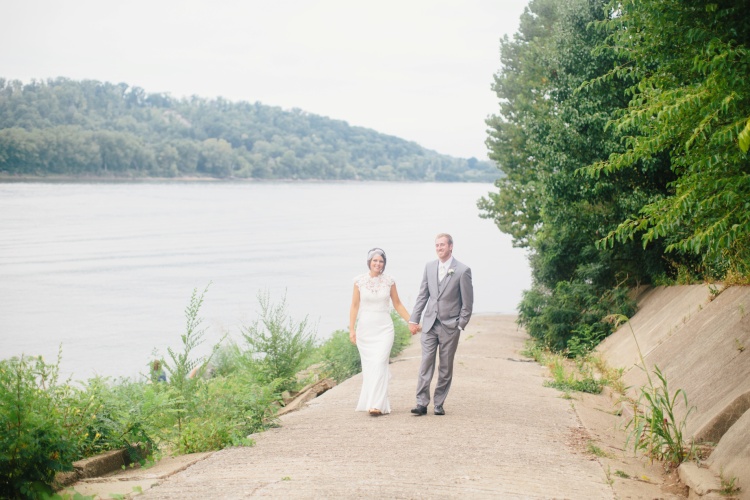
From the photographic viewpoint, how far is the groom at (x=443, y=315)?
9680 mm

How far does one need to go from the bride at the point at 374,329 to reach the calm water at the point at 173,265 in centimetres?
348

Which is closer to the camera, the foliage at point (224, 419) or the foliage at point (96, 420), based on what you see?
the foliage at point (96, 420)

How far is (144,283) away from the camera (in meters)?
58.8

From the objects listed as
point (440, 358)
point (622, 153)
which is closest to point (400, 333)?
point (622, 153)

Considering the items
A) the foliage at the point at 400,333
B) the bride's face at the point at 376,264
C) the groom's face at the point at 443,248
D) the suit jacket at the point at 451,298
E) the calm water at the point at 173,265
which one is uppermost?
the groom's face at the point at 443,248

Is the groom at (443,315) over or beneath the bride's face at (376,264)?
beneath

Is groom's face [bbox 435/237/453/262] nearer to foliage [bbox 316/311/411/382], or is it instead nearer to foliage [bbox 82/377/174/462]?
foliage [bbox 82/377/174/462]

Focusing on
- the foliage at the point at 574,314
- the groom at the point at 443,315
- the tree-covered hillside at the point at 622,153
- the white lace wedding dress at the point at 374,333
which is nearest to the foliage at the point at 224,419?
the white lace wedding dress at the point at 374,333

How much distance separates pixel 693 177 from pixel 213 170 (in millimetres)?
164521

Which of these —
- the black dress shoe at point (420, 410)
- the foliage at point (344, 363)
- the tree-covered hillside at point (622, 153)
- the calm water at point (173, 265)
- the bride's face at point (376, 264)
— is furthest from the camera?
the calm water at point (173, 265)

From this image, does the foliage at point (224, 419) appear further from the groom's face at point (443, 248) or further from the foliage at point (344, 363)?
the foliage at point (344, 363)

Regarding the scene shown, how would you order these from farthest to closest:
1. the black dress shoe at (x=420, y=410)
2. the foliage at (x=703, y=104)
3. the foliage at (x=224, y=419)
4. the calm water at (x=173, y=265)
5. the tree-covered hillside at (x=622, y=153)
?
1. the calm water at (x=173, y=265)
2. the black dress shoe at (x=420, y=410)
3. the foliage at (x=224, y=419)
4. the tree-covered hillside at (x=622, y=153)
5. the foliage at (x=703, y=104)

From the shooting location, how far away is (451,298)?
9734mm

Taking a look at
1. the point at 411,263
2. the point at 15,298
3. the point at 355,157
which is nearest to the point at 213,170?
the point at 355,157
